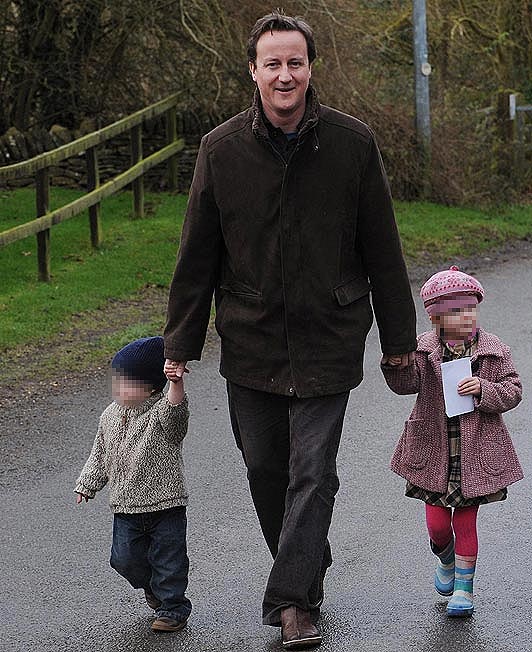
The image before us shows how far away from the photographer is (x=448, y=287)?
4.54 metres

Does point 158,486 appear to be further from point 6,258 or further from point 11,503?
point 6,258

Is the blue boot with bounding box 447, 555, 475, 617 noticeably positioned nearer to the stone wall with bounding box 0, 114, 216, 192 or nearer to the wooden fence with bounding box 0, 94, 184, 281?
the wooden fence with bounding box 0, 94, 184, 281

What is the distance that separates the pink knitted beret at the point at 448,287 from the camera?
4.54 metres

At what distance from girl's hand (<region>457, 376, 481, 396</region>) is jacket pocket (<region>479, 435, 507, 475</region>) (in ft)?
0.62

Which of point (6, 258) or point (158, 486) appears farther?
point (6, 258)

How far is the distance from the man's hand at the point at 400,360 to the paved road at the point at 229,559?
3.07 ft

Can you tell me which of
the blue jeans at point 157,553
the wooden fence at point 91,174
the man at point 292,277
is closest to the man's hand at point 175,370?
the man at point 292,277

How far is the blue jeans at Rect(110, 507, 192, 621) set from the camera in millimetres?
4535

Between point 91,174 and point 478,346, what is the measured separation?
8.51 meters

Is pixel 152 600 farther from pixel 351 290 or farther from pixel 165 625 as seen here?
pixel 351 290

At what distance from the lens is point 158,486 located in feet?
14.8

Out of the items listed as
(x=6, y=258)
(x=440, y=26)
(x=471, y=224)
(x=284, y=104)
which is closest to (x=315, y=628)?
(x=284, y=104)

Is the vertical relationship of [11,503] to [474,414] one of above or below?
below

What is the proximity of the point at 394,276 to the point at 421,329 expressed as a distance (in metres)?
5.56
